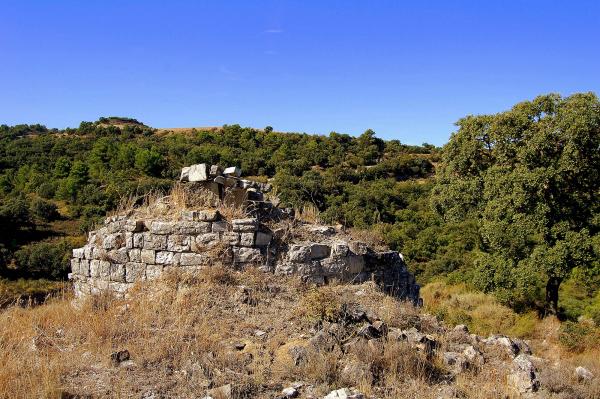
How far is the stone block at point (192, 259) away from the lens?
243 inches

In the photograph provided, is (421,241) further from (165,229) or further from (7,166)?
(7,166)

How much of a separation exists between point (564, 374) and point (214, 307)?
3.73m

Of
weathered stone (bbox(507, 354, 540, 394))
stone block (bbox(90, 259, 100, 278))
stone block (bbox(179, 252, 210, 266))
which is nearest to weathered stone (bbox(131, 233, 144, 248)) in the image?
stone block (bbox(179, 252, 210, 266))

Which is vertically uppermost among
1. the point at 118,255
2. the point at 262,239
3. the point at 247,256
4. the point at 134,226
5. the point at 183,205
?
the point at 183,205

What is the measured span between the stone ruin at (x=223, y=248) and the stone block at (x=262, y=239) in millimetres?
14

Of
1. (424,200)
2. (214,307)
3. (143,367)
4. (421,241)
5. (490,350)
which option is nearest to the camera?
(143,367)

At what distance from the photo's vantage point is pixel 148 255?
21.5 feet

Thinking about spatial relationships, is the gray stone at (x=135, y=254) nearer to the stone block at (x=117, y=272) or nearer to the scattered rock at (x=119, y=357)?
the stone block at (x=117, y=272)

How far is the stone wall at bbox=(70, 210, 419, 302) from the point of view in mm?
6297

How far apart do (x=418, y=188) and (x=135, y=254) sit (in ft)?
95.9

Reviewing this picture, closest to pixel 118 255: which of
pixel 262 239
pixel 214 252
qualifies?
pixel 214 252

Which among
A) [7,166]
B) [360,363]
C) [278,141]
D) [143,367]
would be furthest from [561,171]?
[7,166]

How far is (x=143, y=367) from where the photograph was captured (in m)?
4.14

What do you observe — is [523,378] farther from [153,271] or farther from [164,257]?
[153,271]
